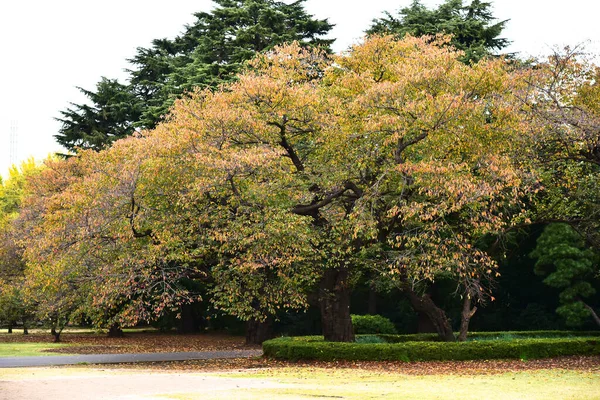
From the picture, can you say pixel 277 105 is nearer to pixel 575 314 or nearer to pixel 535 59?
pixel 535 59

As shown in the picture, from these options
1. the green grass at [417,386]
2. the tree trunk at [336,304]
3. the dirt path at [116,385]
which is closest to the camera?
the green grass at [417,386]

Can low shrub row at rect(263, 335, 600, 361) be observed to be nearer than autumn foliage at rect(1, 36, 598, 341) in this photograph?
No

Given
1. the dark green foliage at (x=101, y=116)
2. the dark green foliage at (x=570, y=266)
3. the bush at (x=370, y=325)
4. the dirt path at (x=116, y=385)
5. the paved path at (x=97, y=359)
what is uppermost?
the dark green foliage at (x=101, y=116)

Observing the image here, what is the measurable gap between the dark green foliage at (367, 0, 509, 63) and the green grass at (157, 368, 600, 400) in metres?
24.9

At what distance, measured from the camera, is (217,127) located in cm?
2175

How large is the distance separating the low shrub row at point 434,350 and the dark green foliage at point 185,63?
19949mm

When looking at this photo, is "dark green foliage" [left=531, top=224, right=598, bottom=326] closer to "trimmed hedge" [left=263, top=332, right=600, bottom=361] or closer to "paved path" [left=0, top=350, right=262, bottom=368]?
"trimmed hedge" [left=263, top=332, right=600, bottom=361]

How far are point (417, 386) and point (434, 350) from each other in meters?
6.46

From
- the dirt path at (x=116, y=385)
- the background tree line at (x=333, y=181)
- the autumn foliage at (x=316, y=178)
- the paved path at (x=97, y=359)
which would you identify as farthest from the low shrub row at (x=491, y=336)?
the dirt path at (x=116, y=385)

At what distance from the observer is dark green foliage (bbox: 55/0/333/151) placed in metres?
41.8

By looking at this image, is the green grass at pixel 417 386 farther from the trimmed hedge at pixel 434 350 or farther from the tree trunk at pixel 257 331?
the tree trunk at pixel 257 331

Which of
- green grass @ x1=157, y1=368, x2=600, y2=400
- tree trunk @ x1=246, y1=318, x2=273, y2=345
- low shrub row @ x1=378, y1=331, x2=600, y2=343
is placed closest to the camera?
green grass @ x1=157, y1=368, x2=600, y2=400

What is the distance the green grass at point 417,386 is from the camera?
13.5m

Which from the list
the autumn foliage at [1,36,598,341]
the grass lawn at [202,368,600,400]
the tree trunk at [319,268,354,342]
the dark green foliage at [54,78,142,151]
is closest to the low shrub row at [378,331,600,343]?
the tree trunk at [319,268,354,342]
